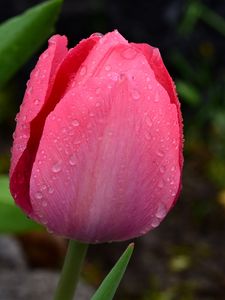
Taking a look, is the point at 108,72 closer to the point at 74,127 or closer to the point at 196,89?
the point at 74,127

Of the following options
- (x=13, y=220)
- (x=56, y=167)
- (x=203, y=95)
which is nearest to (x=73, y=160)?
(x=56, y=167)

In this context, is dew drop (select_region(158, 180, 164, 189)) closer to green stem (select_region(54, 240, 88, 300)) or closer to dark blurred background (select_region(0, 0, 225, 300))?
green stem (select_region(54, 240, 88, 300))

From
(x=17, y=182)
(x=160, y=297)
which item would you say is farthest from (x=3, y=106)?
(x=17, y=182)

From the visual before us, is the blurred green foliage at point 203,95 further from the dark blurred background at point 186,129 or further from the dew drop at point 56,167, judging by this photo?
the dew drop at point 56,167

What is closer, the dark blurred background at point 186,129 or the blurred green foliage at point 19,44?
the blurred green foliage at point 19,44

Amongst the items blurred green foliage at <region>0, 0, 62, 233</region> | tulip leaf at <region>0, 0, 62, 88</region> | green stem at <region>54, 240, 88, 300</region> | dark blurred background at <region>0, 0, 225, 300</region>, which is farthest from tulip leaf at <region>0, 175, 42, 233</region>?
dark blurred background at <region>0, 0, 225, 300</region>

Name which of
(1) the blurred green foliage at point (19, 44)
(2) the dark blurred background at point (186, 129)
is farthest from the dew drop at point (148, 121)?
(2) the dark blurred background at point (186, 129)
